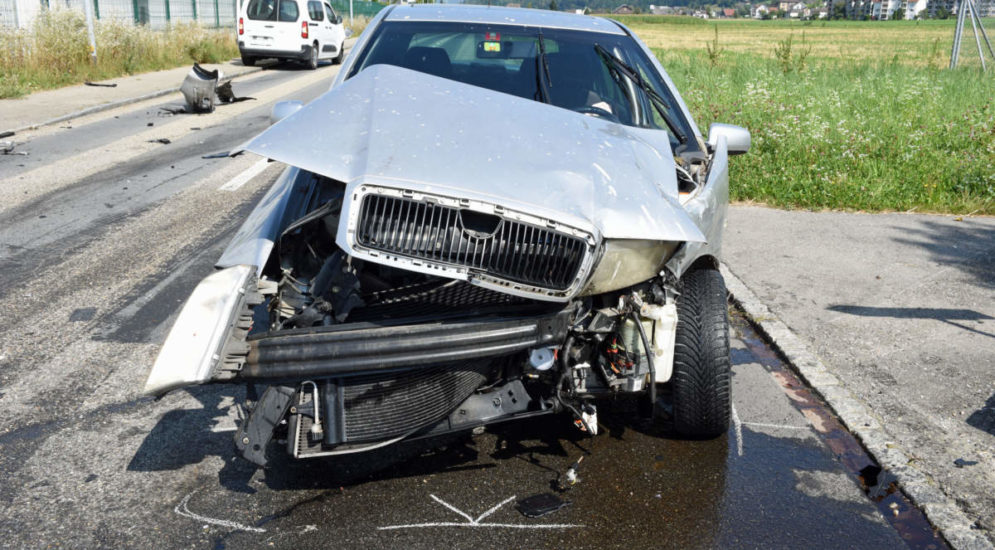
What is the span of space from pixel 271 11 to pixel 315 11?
180 centimetres

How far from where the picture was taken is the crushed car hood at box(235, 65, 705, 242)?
292 centimetres

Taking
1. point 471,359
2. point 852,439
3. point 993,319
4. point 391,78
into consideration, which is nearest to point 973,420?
point 852,439

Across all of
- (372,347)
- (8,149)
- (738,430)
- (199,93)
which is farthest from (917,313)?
(199,93)

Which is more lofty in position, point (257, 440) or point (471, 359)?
point (471, 359)

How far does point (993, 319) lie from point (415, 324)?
14.8 feet

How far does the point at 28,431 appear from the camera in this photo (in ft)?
12.5

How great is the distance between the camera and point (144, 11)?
3012 cm

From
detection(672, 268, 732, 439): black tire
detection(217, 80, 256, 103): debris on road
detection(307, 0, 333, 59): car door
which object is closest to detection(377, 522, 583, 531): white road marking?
detection(672, 268, 732, 439): black tire

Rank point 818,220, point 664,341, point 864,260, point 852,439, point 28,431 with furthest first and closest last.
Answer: point 818,220 < point 864,260 < point 852,439 < point 28,431 < point 664,341

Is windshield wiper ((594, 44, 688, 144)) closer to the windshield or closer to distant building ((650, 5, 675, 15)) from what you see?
the windshield

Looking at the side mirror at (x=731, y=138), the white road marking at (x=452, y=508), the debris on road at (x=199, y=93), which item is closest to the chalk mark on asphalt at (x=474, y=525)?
the white road marking at (x=452, y=508)

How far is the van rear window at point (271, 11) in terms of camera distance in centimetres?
2395

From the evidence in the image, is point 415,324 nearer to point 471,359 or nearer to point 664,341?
point 471,359

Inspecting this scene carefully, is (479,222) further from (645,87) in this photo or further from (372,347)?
(645,87)
